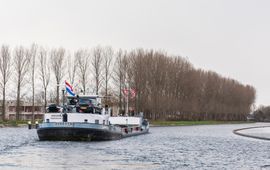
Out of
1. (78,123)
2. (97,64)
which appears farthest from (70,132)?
(97,64)

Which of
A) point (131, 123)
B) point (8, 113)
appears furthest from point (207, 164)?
point (8, 113)

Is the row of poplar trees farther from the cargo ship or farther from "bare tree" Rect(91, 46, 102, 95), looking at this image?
the cargo ship

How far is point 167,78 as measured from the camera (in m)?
139

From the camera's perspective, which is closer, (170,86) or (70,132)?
(70,132)

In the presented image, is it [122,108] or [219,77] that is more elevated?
[219,77]

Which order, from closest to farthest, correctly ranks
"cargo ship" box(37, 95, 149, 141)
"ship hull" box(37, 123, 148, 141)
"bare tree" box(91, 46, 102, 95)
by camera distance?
"ship hull" box(37, 123, 148, 141), "cargo ship" box(37, 95, 149, 141), "bare tree" box(91, 46, 102, 95)

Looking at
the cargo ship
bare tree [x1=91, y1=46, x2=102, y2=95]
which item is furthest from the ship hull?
bare tree [x1=91, y1=46, x2=102, y2=95]

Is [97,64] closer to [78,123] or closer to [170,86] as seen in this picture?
[170,86]

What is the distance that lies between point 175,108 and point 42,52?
147 feet

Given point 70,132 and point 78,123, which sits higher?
point 78,123

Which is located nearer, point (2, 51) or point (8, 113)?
point (2, 51)

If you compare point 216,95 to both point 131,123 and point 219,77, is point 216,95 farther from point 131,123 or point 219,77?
point 131,123

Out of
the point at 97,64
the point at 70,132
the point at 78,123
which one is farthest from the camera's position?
the point at 97,64

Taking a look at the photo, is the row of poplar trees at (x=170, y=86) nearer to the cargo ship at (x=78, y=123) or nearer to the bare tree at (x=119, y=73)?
the bare tree at (x=119, y=73)
